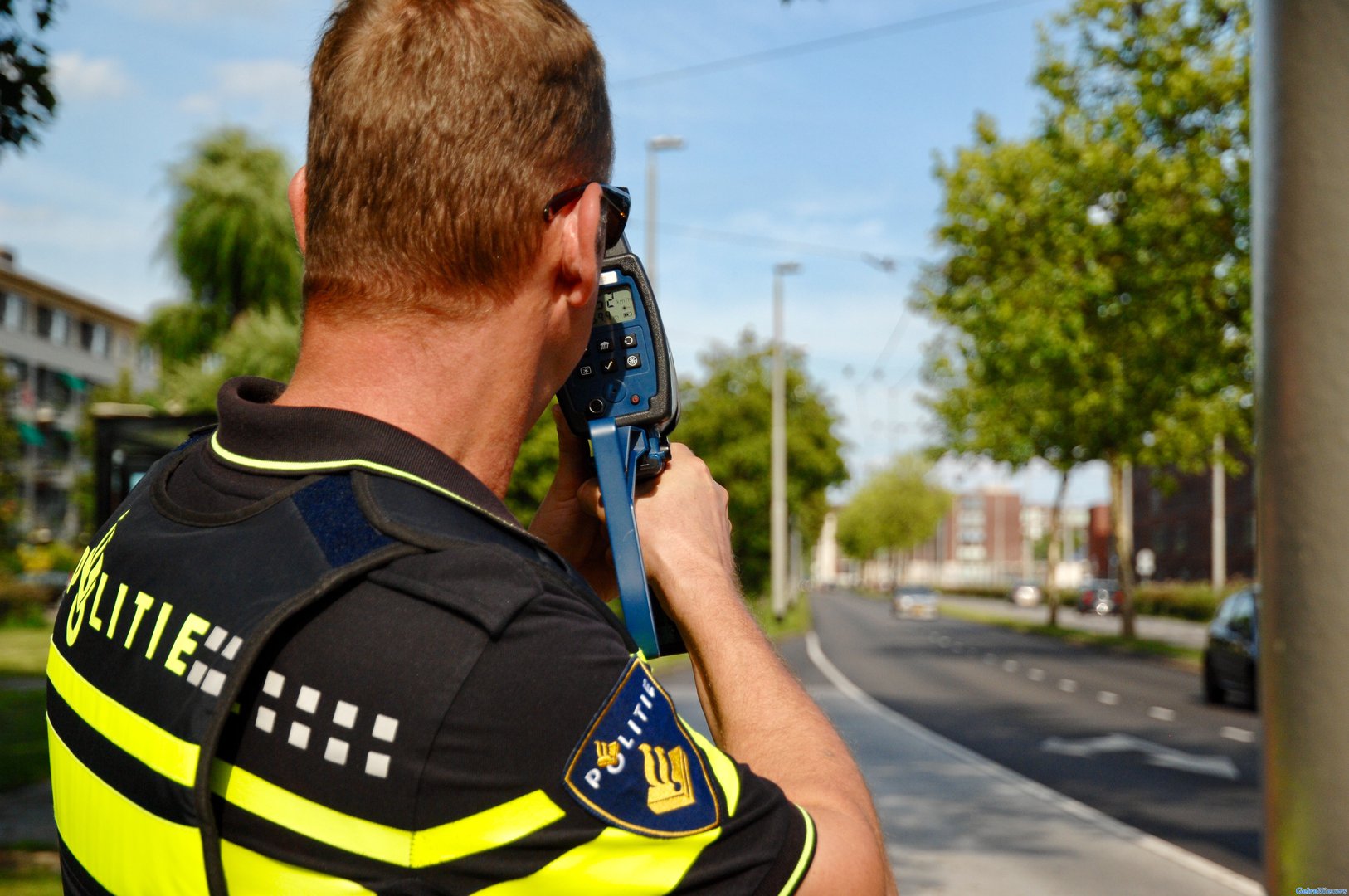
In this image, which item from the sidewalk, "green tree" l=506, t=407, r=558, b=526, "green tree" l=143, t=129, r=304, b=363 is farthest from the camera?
"green tree" l=143, t=129, r=304, b=363

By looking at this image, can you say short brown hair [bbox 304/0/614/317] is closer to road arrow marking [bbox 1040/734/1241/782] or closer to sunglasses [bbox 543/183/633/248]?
sunglasses [bbox 543/183/633/248]

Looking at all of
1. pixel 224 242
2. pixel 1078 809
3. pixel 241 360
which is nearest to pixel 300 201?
pixel 1078 809

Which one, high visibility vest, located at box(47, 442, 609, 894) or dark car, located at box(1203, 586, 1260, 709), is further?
dark car, located at box(1203, 586, 1260, 709)

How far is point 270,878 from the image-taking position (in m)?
0.95

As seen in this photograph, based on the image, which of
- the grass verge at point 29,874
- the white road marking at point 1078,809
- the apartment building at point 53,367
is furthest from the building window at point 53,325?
the grass verge at point 29,874

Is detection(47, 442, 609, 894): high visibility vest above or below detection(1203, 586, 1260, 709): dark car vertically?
above

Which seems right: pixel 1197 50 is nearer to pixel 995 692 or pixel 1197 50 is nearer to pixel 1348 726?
pixel 995 692

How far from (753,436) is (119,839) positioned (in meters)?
36.6

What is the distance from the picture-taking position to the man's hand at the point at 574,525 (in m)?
1.46

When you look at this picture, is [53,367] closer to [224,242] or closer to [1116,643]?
[224,242]

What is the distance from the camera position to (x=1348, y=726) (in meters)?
2.68

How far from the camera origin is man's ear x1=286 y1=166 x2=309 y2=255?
3.99ft

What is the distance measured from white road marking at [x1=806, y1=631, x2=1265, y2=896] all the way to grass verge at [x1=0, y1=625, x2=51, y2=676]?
9.54 m

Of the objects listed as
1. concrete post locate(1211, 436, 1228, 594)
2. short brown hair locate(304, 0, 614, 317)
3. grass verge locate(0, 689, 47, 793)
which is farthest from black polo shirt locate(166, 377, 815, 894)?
concrete post locate(1211, 436, 1228, 594)
